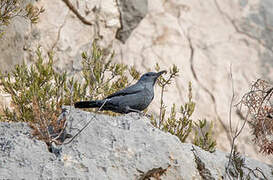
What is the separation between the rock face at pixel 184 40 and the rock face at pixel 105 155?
4.99 metres

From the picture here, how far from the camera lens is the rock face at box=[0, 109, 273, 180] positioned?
3967 mm

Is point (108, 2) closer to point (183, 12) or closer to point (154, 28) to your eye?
point (154, 28)

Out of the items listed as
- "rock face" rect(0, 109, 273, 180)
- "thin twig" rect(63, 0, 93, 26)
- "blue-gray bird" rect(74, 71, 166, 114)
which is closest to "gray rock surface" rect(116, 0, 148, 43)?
"thin twig" rect(63, 0, 93, 26)

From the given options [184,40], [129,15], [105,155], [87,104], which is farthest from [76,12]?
[105,155]

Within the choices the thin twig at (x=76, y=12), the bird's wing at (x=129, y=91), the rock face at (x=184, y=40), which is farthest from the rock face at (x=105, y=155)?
the thin twig at (x=76, y=12)

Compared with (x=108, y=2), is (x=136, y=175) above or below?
below

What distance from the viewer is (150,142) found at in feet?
14.5

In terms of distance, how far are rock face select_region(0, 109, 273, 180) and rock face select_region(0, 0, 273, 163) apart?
4.99 metres

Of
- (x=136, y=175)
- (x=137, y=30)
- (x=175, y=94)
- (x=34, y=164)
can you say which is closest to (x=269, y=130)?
(x=136, y=175)

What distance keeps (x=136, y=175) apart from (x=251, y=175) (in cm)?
162

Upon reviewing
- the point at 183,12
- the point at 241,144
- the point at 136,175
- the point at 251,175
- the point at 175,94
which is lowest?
the point at 241,144

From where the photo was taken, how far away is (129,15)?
37.5 feet

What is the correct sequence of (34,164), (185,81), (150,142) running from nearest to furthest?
(34,164) → (150,142) → (185,81)

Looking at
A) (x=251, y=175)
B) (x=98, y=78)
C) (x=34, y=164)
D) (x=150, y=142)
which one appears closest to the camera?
Answer: (x=34, y=164)
